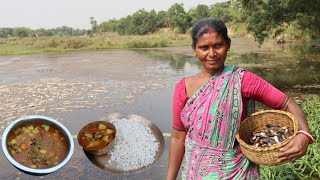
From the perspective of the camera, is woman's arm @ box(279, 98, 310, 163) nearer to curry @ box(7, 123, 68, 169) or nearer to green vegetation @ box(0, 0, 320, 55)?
curry @ box(7, 123, 68, 169)

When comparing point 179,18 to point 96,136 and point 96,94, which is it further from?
point 96,136

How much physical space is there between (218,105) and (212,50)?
26 cm

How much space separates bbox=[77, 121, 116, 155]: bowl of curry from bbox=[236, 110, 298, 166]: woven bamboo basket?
1431 millimetres

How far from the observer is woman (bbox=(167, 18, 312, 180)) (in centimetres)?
163

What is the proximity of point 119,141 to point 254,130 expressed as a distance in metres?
1.72

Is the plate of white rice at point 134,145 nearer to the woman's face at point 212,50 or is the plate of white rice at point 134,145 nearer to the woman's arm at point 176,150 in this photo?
the woman's arm at point 176,150

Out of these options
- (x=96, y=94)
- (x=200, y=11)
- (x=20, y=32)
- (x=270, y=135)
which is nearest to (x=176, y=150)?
(x=270, y=135)

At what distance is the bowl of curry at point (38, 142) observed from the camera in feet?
8.27

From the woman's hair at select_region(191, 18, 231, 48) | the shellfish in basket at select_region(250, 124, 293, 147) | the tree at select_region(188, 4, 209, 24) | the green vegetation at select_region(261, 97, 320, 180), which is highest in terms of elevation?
the tree at select_region(188, 4, 209, 24)

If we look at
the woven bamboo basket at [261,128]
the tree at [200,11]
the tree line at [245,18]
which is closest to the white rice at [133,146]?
the woven bamboo basket at [261,128]

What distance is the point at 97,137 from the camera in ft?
9.62

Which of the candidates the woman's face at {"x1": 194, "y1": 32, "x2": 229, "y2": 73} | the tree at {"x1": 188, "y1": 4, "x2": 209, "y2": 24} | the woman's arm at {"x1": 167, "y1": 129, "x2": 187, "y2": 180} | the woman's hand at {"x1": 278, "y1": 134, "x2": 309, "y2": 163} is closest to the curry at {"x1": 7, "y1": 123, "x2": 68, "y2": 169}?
the woman's arm at {"x1": 167, "y1": 129, "x2": 187, "y2": 180}

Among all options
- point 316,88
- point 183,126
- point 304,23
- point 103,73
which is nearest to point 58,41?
point 103,73

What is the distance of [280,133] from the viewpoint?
1.64m
